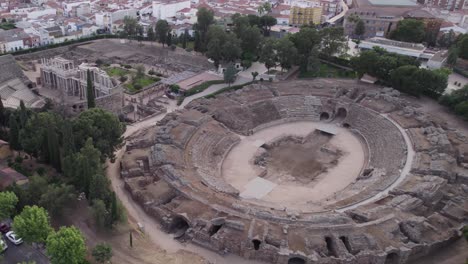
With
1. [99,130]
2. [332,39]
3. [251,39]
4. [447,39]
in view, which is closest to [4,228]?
[99,130]

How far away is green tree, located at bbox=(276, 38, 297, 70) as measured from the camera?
2653 inches

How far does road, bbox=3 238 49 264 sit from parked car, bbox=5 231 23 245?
0.30 metres

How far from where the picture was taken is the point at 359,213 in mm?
36812

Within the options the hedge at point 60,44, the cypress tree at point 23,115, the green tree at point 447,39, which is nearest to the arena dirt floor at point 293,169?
the cypress tree at point 23,115

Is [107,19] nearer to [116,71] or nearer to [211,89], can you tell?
[116,71]

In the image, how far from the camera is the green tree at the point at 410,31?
81688 millimetres

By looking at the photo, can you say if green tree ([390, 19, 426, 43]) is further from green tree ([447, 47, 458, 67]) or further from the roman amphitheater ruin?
the roman amphitheater ruin

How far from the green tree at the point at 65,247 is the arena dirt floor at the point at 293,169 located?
58.3ft

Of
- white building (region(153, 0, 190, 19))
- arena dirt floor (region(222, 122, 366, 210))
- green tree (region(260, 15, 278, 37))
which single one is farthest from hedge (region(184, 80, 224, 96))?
white building (region(153, 0, 190, 19))

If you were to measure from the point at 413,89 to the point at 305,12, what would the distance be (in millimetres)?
44792

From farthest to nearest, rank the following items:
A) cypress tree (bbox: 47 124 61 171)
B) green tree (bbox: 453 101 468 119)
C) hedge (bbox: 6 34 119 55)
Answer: hedge (bbox: 6 34 119 55)
green tree (bbox: 453 101 468 119)
cypress tree (bbox: 47 124 61 171)

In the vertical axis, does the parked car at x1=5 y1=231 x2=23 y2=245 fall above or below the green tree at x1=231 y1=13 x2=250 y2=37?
below

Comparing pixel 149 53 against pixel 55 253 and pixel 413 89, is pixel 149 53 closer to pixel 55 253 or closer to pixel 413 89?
pixel 413 89

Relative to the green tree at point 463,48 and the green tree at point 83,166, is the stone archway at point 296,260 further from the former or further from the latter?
the green tree at point 463,48
